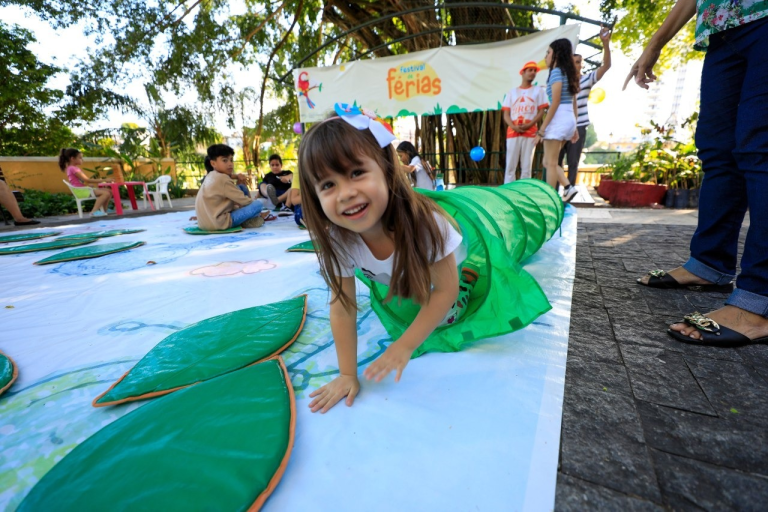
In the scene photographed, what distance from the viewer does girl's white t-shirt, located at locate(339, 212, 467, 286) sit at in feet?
3.22

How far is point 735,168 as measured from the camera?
135 cm

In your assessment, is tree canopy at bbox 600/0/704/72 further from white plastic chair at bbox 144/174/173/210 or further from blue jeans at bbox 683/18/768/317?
white plastic chair at bbox 144/174/173/210

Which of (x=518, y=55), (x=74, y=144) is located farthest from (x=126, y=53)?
(x=518, y=55)

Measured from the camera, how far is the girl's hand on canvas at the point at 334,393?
0.95m

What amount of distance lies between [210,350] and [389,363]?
0.66 metres

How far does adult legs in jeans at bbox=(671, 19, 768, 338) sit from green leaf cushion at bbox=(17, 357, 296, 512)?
130cm

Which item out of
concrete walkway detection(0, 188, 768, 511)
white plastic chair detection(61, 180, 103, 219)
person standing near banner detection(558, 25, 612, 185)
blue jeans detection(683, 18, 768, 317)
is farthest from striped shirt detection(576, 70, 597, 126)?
white plastic chair detection(61, 180, 103, 219)

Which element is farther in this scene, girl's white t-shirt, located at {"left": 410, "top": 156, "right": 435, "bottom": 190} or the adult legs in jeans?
girl's white t-shirt, located at {"left": 410, "top": 156, "right": 435, "bottom": 190}

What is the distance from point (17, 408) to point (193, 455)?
0.67 m

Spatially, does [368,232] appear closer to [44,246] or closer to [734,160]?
[734,160]

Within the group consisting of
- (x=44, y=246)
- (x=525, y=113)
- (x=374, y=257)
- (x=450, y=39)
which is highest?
(x=450, y=39)

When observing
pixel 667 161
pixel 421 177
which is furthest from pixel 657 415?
pixel 667 161

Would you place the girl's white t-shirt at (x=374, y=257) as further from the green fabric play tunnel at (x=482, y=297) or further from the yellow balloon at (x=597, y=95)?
the yellow balloon at (x=597, y=95)

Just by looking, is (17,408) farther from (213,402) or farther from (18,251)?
(18,251)
